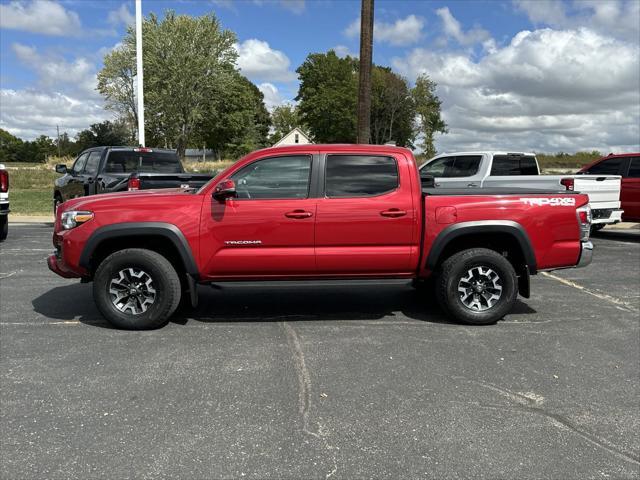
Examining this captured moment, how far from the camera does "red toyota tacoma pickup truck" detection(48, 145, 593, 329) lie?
16.7 feet

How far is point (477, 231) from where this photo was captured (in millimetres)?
5258

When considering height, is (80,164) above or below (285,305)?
above

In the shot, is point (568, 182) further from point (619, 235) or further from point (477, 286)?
point (477, 286)

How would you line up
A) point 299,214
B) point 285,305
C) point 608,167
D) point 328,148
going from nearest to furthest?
point 299,214 < point 328,148 < point 285,305 < point 608,167

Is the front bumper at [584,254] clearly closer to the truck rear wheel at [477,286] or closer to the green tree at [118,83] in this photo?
the truck rear wheel at [477,286]

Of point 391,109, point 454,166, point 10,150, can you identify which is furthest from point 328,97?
point 10,150

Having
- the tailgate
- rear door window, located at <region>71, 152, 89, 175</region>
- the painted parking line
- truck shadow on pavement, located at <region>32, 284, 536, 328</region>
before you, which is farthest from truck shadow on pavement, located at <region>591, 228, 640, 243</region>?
rear door window, located at <region>71, 152, 89, 175</region>

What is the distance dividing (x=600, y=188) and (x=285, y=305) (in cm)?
799

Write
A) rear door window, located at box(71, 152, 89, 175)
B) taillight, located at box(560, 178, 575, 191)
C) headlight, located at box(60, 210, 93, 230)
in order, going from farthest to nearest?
rear door window, located at box(71, 152, 89, 175), taillight, located at box(560, 178, 575, 191), headlight, located at box(60, 210, 93, 230)

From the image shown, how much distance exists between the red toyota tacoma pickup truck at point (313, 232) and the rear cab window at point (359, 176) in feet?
0.03

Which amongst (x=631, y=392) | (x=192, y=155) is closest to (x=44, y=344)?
(x=631, y=392)

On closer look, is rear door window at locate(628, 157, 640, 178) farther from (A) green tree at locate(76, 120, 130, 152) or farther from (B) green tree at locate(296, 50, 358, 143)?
(B) green tree at locate(296, 50, 358, 143)

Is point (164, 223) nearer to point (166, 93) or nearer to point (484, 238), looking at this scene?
point (484, 238)

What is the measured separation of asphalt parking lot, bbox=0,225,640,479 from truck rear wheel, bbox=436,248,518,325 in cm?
19
